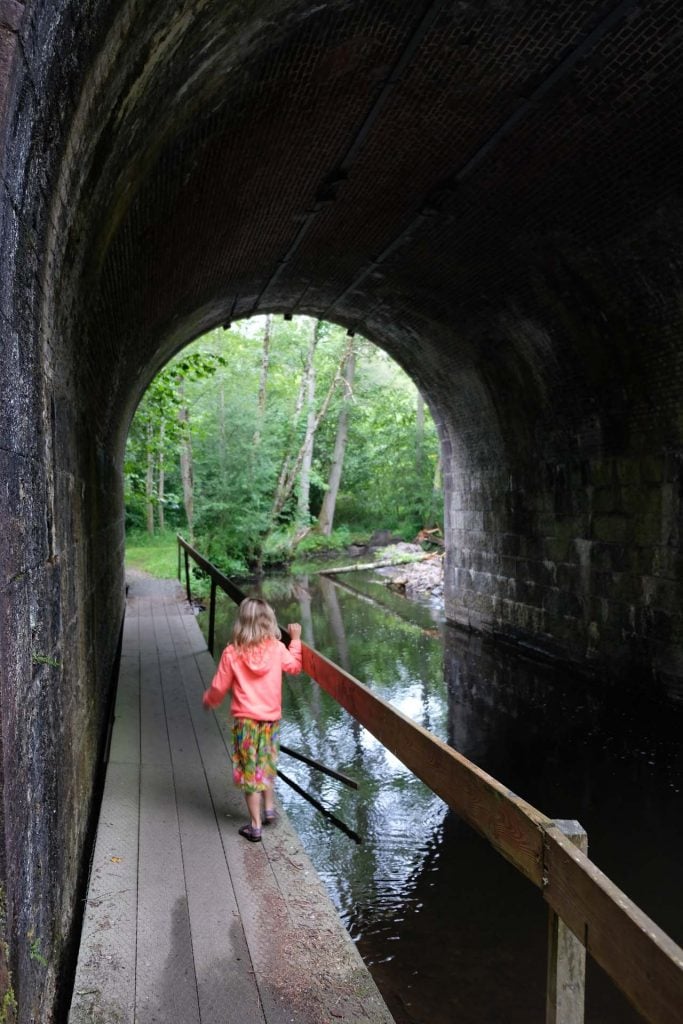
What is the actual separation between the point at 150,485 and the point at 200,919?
19964 millimetres

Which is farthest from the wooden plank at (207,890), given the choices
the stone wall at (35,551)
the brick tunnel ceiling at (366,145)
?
the brick tunnel ceiling at (366,145)

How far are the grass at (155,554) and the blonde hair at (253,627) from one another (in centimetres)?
1266

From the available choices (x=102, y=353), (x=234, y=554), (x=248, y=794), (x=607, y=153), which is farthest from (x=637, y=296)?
(x=234, y=554)

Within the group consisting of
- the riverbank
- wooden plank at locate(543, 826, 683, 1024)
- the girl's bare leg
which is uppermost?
wooden plank at locate(543, 826, 683, 1024)

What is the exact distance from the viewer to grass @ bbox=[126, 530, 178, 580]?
17400mm

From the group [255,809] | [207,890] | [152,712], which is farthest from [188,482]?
[207,890]

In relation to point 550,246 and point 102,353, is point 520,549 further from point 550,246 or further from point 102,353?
point 102,353

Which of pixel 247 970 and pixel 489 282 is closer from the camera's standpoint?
pixel 247 970

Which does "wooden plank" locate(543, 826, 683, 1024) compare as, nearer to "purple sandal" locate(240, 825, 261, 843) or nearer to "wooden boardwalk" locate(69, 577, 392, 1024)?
"wooden boardwalk" locate(69, 577, 392, 1024)

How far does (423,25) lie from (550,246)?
343 centimetres

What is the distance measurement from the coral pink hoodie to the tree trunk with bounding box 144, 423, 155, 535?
11.1 m

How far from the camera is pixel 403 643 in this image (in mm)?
12227

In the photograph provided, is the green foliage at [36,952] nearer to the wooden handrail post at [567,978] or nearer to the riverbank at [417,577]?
the wooden handrail post at [567,978]

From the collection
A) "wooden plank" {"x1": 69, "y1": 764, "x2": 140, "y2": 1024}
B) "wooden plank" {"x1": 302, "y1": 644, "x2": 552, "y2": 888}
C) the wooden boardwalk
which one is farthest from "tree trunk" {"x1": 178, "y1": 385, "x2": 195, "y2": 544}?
"wooden plank" {"x1": 302, "y1": 644, "x2": 552, "y2": 888}
